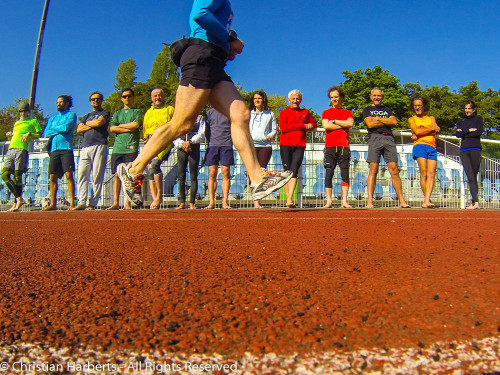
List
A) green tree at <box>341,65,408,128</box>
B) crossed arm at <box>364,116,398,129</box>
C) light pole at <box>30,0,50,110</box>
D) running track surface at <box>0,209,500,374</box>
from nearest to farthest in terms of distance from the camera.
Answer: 1. running track surface at <box>0,209,500,374</box>
2. crossed arm at <box>364,116,398,129</box>
3. light pole at <box>30,0,50,110</box>
4. green tree at <box>341,65,408,128</box>

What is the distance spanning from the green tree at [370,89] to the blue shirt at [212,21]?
4207cm

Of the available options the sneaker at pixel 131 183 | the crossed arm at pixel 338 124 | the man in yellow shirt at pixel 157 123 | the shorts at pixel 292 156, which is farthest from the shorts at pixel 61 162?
the crossed arm at pixel 338 124

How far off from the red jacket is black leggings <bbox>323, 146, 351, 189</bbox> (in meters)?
0.55

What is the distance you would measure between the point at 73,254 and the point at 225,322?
1468 millimetres

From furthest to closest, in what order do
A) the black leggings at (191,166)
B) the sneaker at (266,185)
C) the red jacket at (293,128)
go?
the black leggings at (191,166)
the red jacket at (293,128)
the sneaker at (266,185)

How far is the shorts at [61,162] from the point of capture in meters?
8.25

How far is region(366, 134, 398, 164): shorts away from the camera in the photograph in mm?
7750

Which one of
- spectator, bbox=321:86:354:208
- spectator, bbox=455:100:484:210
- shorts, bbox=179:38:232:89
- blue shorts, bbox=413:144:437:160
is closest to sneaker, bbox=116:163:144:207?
shorts, bbox=179:38:232:89

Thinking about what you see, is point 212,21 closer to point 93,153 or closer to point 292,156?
point 292,156

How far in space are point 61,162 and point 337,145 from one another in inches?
198

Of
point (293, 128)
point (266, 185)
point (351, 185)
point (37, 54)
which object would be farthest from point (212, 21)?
point (37, 54)

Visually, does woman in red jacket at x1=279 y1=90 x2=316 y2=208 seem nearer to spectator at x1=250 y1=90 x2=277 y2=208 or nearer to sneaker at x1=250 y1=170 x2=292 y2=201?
spectator at x1=250 y1=90 x2=277 y2=208

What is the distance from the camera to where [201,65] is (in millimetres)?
4012

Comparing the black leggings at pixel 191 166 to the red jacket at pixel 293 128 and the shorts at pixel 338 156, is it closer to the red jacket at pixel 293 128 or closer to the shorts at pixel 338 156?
the red jacket at pixel 293 128
